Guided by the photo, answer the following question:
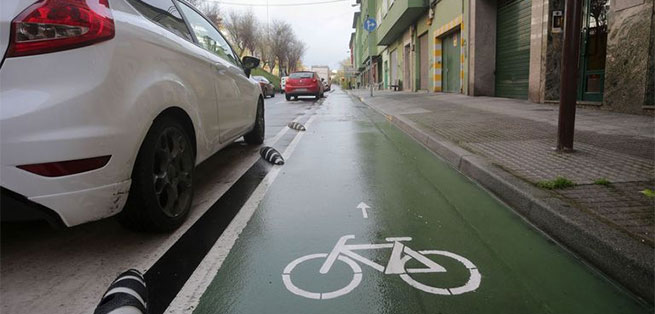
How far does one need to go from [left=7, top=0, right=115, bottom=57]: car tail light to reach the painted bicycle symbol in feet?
5.48

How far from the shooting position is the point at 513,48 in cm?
1437

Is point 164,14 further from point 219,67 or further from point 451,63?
point 451,63

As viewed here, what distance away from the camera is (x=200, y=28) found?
181 inches

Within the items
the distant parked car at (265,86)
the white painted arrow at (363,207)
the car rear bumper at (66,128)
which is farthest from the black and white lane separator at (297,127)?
the distant parked car at (265,86)

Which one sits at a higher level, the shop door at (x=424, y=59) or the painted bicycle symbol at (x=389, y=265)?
the shop door at (x=424, y=59)

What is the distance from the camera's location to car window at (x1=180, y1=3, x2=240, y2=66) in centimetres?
435

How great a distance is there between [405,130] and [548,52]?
17.8 ft

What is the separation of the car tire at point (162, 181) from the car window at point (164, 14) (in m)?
0.76

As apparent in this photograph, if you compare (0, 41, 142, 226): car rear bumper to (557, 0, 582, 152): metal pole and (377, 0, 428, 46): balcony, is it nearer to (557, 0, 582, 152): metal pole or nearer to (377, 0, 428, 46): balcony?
(557, 0, 582, 152): metal pole

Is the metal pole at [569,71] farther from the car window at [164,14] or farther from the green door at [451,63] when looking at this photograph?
the green door at [451,63]

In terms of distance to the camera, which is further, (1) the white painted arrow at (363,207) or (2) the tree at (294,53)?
(2) the tree at (294,53)

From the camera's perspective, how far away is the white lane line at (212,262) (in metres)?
2.24

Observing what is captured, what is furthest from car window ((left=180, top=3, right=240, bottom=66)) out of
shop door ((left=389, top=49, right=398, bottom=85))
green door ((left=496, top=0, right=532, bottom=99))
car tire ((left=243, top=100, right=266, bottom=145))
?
shop door ((left=389, top=49, right=398, bottom=85))

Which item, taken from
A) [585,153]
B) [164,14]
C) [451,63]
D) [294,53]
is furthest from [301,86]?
[294,53]
